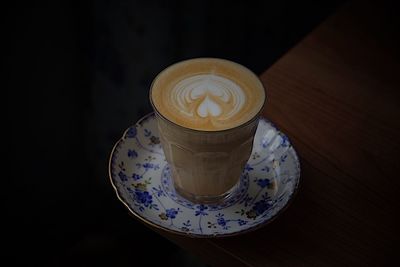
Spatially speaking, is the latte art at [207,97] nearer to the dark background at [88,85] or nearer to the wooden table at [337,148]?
the wooden table at [337,148]

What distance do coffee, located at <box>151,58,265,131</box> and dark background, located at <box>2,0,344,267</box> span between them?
1.75ft

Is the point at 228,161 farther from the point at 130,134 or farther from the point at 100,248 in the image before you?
the point at 100,248

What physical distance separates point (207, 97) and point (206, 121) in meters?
0.05

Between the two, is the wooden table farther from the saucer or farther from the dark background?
the dark background

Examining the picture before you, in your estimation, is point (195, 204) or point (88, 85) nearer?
point (195, 204)

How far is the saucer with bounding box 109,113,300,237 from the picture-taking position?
0.68m

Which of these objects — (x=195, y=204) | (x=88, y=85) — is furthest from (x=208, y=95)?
(x=88, y=85)

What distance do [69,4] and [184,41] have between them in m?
0.28

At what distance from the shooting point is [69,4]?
1.21m

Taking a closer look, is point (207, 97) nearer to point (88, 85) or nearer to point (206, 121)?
point (206, 121)

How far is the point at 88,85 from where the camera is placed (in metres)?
1.39

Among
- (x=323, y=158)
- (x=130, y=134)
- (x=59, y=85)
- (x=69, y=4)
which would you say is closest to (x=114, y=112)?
(x=59, y=85)

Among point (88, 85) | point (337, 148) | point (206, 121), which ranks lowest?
point (88, 85)

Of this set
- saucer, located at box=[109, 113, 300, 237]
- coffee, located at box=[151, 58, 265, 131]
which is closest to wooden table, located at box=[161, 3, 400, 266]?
saucer, located at box=[109, 113, 300, 237]
